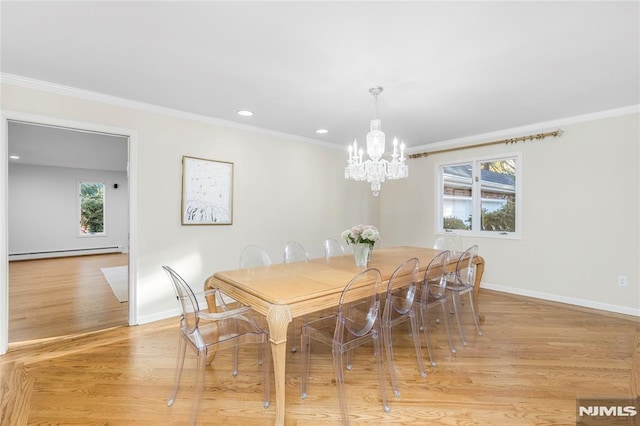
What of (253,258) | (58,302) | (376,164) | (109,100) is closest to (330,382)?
(253,258)

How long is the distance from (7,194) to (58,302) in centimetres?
203

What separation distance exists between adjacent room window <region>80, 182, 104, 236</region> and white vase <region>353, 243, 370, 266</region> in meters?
8.23

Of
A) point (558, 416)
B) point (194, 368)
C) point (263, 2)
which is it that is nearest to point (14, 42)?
point (263, 2)

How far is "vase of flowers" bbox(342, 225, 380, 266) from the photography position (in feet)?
8.83

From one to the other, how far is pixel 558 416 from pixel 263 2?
298 cm

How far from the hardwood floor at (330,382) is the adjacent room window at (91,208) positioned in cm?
640

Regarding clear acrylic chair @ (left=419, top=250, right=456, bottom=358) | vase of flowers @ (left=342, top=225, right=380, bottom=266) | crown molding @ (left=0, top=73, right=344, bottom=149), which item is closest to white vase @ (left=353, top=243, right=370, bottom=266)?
vase of flowers @ (left=342, top=225, right=380, bottom=266)

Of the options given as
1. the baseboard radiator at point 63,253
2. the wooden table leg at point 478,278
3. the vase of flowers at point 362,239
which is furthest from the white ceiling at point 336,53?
the baseboard radiator at point 63,253

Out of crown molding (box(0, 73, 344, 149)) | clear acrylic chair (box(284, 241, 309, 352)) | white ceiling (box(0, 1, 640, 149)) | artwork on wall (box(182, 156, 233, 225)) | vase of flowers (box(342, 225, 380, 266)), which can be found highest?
white ceiling (box(0, 1, 640, 149))

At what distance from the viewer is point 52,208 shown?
7492mm

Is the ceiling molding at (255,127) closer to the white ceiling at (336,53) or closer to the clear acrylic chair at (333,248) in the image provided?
the white ceiling at (336,53)

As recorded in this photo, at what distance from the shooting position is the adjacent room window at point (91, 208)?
7945 mm

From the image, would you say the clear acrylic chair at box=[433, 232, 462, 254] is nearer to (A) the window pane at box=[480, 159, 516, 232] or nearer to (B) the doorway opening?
(A) the window pane at box=[480, 159, 516, 232]

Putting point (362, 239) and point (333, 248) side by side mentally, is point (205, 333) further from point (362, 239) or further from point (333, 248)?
point (333, 248)
